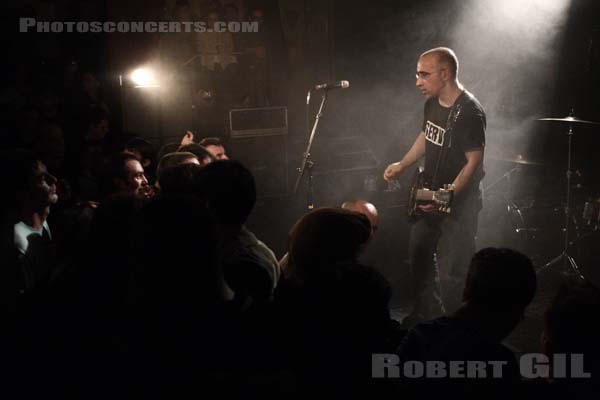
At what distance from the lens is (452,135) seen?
4367 mm

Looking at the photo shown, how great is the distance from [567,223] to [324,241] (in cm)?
488

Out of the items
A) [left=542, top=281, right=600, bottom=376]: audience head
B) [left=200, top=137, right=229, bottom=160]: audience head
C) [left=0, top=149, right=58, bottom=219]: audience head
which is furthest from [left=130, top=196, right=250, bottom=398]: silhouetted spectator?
[left=200, top=137, right=229, bottom=160]: audience head

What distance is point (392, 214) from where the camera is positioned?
6855mm

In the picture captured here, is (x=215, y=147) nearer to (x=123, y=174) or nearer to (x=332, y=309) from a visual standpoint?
(x=123, y=174)

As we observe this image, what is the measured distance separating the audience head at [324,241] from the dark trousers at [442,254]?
7.58ft

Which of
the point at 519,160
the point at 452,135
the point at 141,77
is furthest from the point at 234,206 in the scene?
the point at 141,77

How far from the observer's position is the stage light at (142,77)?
7488mm

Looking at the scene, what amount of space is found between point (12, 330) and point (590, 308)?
1680 mm

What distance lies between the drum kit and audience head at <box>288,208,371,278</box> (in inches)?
178

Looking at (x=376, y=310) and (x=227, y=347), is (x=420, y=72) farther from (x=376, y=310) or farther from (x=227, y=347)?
(x=227, y=347)

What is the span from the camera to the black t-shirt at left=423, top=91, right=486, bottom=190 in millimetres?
4324

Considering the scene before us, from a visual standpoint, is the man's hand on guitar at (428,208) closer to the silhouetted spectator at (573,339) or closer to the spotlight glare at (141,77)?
the silhouetted spectator at (573,339)

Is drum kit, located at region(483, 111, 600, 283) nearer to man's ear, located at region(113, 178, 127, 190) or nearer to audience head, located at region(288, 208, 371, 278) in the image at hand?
man's ear, located at region(113, 178, 127, 190)

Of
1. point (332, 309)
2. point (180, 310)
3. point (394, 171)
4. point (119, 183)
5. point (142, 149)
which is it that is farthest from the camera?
point (142, 149)
